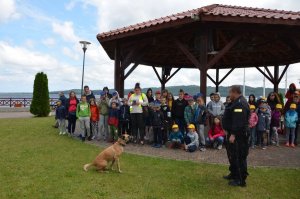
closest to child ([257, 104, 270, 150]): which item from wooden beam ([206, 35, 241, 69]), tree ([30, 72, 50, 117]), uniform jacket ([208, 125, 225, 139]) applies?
uniform jacket ([208, 125, 225, 139])

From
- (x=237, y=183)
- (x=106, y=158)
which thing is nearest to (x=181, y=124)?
(x=106, y=158)

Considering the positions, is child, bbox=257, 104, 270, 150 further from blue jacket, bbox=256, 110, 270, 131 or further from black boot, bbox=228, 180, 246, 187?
black boot, bbox=228, 180, 246, 187

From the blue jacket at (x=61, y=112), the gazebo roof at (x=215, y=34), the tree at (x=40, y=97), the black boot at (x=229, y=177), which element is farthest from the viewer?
the tree at (x=40, y=97)

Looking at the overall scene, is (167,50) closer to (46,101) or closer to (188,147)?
(188,147)

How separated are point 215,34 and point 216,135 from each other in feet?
16.2

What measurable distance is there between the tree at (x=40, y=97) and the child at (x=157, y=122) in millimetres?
13690

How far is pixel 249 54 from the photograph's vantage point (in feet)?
52.3

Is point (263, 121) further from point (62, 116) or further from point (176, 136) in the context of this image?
point (62, 116)

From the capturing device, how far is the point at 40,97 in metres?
21.8

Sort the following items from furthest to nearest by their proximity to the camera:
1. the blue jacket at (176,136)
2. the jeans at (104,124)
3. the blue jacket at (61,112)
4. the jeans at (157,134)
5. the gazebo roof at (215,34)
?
the blue jacket at (61,112) → the jeans at (104,124) → the jeans at (157,134) → the blue jacket at (176,136) → the gazebo roof at (215,34)

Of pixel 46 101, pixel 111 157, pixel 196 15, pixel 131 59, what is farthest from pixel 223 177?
pixel 46 101

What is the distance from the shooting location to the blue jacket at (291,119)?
32.3 feet

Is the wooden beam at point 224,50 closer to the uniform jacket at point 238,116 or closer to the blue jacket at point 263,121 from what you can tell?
the blue jacket at point 263,121

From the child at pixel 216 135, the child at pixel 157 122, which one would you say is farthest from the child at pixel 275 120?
the child at pixel 157 122
